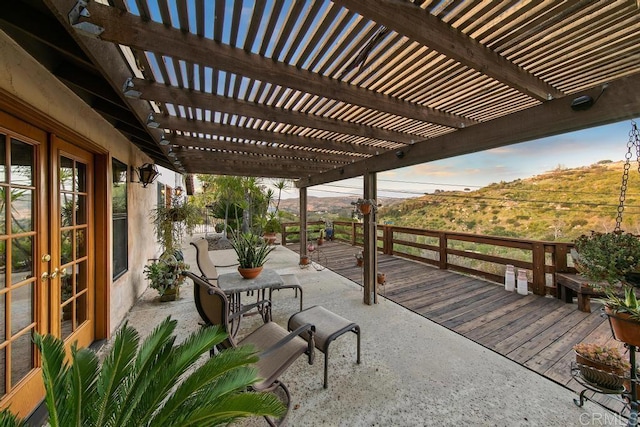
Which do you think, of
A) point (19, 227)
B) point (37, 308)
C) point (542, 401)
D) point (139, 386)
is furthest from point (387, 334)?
point (19, 227)

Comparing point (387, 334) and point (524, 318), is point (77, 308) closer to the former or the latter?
point (387, 334)

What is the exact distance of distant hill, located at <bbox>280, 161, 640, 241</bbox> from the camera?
21.0 ft

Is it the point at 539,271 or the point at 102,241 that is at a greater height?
the point at 102,241

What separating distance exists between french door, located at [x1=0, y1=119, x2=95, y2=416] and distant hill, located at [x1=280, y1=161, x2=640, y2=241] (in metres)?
3.96

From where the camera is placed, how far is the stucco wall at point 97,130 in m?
1.45

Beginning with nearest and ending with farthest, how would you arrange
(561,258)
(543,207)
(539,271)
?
(561,258) < (539,271) < (543,207)

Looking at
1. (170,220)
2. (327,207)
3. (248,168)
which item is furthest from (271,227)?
(170,220)

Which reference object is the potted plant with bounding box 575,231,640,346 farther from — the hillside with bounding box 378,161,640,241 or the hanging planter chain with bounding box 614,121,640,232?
the hillside with bounding box 378,161,640,241

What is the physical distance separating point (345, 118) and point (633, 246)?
7.84 feet

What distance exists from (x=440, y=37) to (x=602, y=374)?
8.31 ft

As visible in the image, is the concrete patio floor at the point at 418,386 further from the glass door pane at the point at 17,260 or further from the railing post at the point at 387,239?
the railing post at the point at 387,239

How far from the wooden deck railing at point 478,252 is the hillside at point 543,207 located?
0.62m

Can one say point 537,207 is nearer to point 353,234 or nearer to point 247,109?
point 353,234

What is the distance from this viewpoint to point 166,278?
3.88 meters
